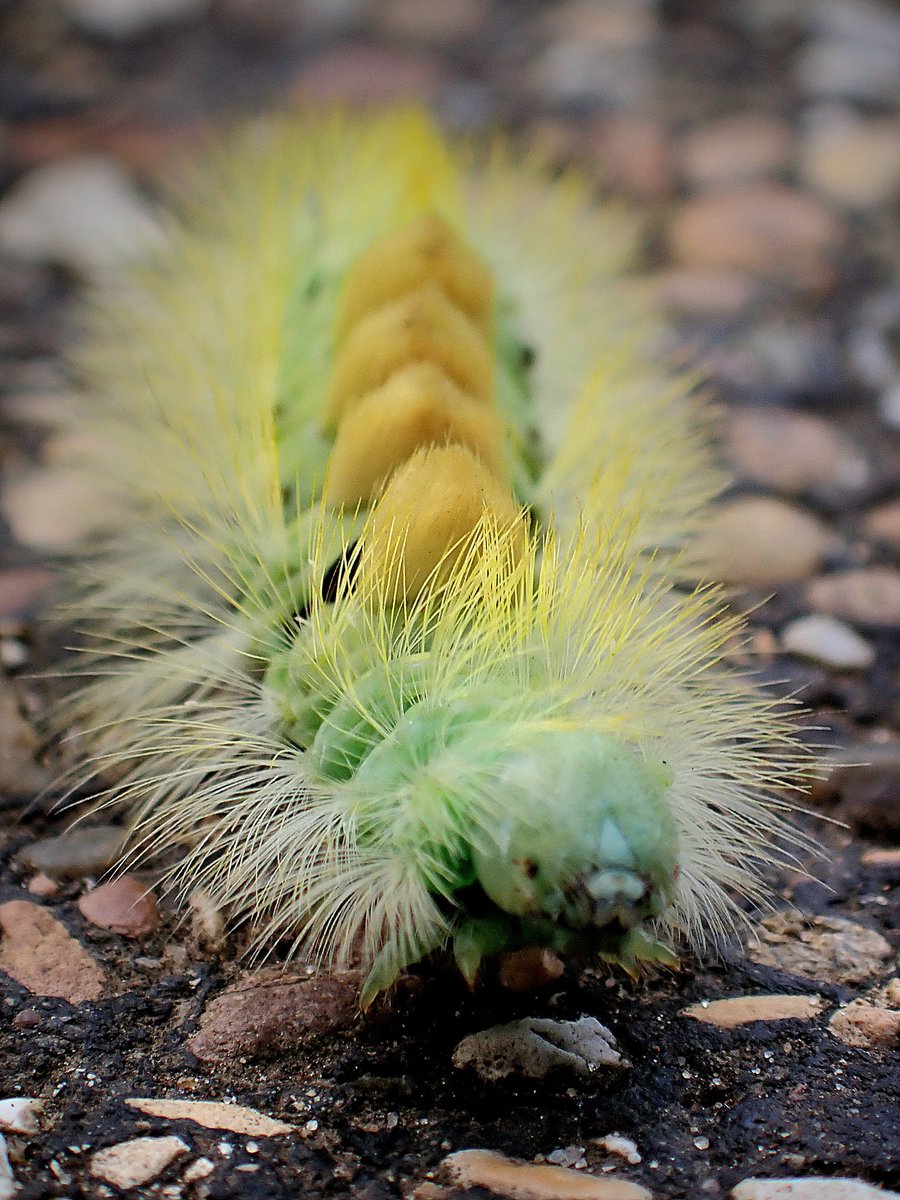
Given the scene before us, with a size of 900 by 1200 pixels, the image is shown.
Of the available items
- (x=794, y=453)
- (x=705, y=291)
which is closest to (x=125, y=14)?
(x=705, y=291)

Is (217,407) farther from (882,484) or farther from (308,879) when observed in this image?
(882,484)

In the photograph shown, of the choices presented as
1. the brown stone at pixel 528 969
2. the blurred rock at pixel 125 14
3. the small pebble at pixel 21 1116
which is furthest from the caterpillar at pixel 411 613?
the blurred rock at pixel 125 14

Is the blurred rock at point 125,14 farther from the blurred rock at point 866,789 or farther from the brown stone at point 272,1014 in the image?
the brown stone at point 272,1014

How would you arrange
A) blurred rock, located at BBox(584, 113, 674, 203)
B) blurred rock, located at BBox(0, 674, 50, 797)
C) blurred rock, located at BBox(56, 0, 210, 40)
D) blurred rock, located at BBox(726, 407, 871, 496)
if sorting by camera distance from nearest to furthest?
blurred rock, located at BBox(0, 674, 50, 797), blurred rock, located at BBox(726, 407, 871, 496), blurred rock, located at BBox(584, 113, 674, 203), blurred rock, located at BBox(56, 0, 210, 40)

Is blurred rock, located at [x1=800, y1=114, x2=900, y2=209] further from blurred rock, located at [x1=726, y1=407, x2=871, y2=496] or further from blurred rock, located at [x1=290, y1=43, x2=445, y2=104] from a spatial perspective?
blurred rock, located at [x1=290, y1=43, x2=445, y2=104]

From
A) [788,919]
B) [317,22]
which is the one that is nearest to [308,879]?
[788,919]

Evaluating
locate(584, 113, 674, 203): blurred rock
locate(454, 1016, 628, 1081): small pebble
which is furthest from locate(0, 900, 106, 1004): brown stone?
locate(584, 113, 674, 203): blurred rock

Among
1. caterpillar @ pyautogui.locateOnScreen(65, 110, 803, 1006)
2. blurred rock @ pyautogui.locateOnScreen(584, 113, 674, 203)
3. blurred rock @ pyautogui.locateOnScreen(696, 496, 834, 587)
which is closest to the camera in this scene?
caterpillar @ pyautogui.locateOnScreen(65, 110, 803, 1006)
